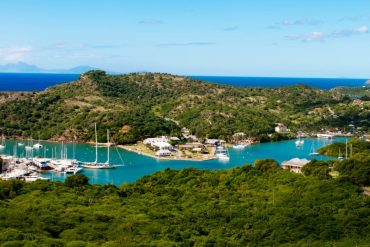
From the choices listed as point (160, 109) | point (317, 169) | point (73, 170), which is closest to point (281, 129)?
point (160, 109)

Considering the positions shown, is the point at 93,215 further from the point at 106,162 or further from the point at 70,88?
the point at 70,88

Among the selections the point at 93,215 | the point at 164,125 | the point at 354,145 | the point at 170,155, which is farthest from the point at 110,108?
the point at 93,215

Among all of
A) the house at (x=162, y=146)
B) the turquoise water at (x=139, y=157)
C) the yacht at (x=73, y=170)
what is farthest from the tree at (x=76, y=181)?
the house at (x=162, y=146)

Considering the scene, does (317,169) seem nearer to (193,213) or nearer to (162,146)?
(193,213)

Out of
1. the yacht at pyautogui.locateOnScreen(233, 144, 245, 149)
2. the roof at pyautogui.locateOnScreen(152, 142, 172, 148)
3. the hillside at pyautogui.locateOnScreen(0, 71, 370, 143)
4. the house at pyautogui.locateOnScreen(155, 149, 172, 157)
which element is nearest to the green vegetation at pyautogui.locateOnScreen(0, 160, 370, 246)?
the house at pyautogui.locateOnScreen(155, 149, 172, 157)

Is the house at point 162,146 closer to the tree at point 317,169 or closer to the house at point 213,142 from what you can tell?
the house at point 213,142
